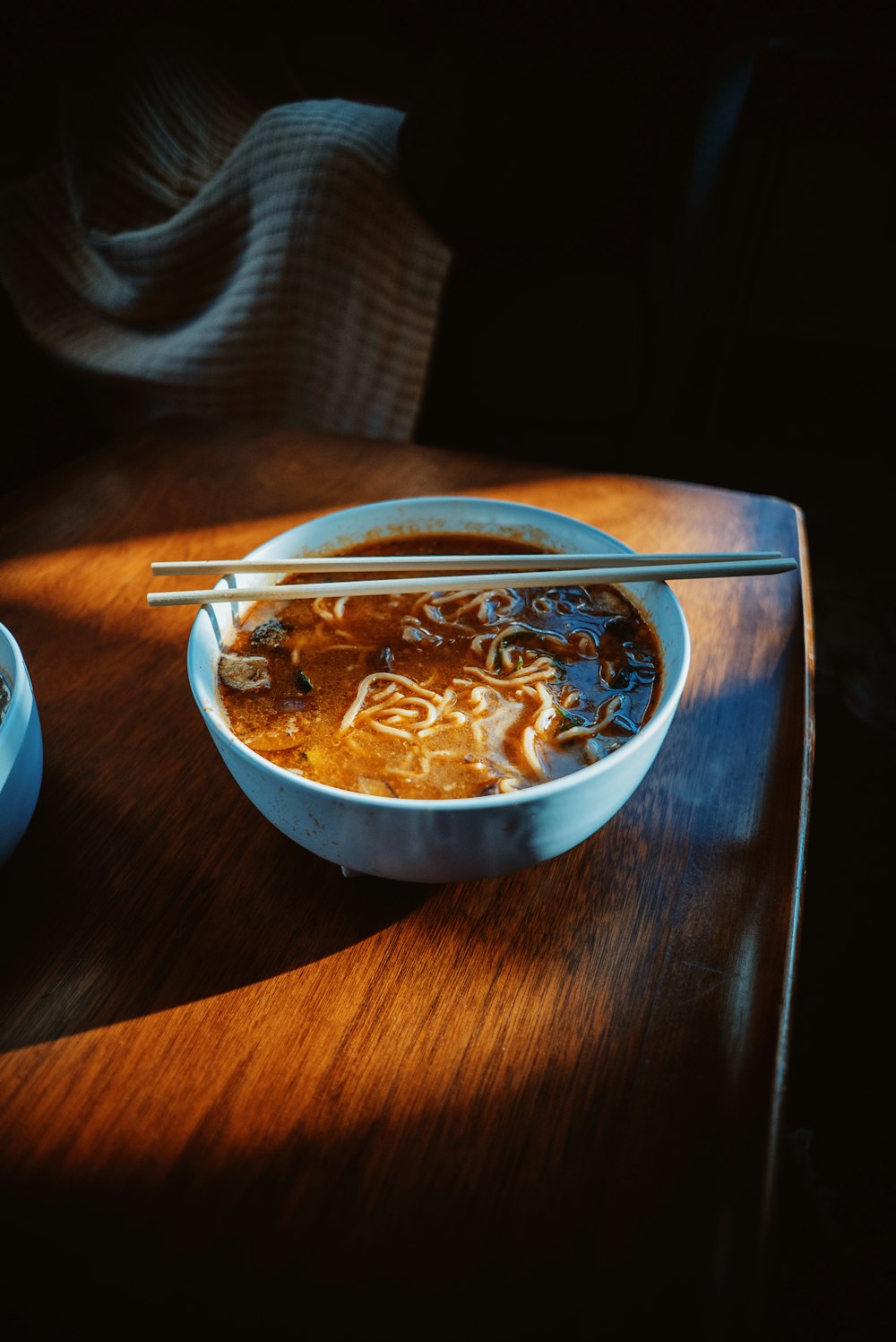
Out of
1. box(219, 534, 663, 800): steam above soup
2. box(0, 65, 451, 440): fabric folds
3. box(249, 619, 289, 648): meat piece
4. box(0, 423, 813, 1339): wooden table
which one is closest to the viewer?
box(0, 423, 813, 1339): wooden table

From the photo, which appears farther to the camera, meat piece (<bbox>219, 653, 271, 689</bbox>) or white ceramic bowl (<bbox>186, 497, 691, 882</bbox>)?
meat piece (<bbox>219, 653, 271, 689</bbox>)

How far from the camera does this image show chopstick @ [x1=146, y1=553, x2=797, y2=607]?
0.98 m

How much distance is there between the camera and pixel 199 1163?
2.30ft

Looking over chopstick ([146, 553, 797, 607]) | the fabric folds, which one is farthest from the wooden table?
the fabric folds

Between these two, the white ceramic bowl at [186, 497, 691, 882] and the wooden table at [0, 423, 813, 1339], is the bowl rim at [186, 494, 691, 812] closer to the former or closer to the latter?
the white ceramic bowl at [186, 497, 691, 882]

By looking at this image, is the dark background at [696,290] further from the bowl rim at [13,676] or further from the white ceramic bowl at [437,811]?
the bowl rim at [13,676]

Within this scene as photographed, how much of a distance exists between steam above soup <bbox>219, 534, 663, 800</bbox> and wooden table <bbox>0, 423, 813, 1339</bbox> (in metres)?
0.10

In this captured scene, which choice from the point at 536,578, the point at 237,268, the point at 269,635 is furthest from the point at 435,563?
the point at 237,268

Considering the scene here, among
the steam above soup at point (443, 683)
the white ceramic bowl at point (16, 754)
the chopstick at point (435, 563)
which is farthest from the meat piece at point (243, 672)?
the white ceramic bowl at point (16, 754)

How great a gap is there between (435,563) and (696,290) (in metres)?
2.63

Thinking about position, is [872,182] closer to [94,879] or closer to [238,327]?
[238,327]

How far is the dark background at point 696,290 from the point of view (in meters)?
1.76

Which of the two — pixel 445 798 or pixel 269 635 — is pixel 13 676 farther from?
pixel 445 798

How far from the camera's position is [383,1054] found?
0.77 meters
